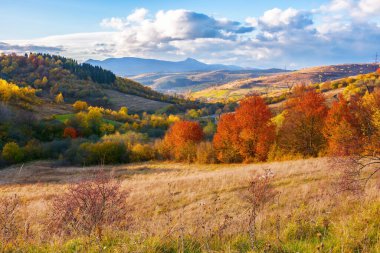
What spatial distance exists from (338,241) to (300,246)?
0.69 metres

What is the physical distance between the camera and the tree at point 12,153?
2586 inches

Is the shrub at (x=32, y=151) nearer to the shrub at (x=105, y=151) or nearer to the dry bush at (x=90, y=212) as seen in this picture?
the shrub at (x=105, y=151)

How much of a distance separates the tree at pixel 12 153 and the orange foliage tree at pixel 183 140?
2930cm

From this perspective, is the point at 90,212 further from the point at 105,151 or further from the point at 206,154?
the point at 105,151

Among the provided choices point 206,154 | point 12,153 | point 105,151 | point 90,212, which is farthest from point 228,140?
point 90,212

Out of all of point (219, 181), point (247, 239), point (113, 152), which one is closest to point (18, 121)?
point (113, 152)

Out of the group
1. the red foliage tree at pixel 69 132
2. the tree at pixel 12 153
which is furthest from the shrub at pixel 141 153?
the red foliage tree at pixel 69 132

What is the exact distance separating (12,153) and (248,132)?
4710 cm

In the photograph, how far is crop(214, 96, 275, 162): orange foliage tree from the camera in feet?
165

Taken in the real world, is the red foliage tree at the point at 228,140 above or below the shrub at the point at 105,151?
above

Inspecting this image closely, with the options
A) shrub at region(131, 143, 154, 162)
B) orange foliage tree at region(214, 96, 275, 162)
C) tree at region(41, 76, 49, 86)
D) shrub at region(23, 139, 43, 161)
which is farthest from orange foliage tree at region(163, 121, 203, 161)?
tree at region(41, 76, 49, 86)

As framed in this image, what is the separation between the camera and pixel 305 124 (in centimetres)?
4706

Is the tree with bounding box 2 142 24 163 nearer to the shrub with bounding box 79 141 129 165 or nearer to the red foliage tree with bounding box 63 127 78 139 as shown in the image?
the shrub with bounding box 79 141 129 165

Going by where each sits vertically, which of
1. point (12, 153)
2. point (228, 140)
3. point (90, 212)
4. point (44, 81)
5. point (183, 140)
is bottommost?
point (12, 153)
